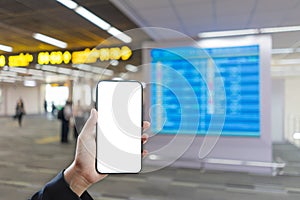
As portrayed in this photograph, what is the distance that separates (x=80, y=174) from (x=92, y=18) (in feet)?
8.14

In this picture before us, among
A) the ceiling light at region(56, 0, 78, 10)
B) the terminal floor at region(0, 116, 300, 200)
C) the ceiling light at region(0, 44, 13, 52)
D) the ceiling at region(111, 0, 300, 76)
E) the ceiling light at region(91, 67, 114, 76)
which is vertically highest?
the ceiling light at region(56, 0, 78, 10)

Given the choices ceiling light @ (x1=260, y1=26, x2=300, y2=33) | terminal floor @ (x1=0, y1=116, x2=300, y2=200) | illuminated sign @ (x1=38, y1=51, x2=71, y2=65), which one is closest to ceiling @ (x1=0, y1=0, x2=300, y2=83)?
ceiling light @ (x1=260, y1=26, x2=300, y2=33)

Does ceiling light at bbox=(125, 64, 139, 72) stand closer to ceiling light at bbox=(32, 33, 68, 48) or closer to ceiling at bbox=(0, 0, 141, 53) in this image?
ceiling at bbox=(0, 0, 141, 53)

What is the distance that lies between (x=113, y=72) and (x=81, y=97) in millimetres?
104

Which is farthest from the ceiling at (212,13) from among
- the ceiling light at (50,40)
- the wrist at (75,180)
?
the wrist at (75,180)

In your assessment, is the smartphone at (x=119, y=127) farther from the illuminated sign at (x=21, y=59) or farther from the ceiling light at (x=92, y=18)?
the illuminated sign at (x=21, y=59)

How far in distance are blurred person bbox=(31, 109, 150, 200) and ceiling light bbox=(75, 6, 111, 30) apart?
2215 mm

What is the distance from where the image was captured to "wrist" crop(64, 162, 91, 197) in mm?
490

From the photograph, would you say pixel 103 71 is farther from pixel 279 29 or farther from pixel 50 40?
pixel 50 40

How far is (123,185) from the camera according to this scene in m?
2.28

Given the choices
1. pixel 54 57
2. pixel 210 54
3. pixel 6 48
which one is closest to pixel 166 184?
pixel 210 54

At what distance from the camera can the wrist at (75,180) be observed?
490 millimetres

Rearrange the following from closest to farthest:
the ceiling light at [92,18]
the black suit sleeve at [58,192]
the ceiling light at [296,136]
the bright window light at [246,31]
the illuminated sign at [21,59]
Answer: the black suit sleeve at [58,192] < the ceiling light at [92,18] < the bright window light at [246,31] < the illuminated sign at [21,59] < the ceiling light at [296,136]

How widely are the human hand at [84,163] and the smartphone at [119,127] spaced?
15 mm
